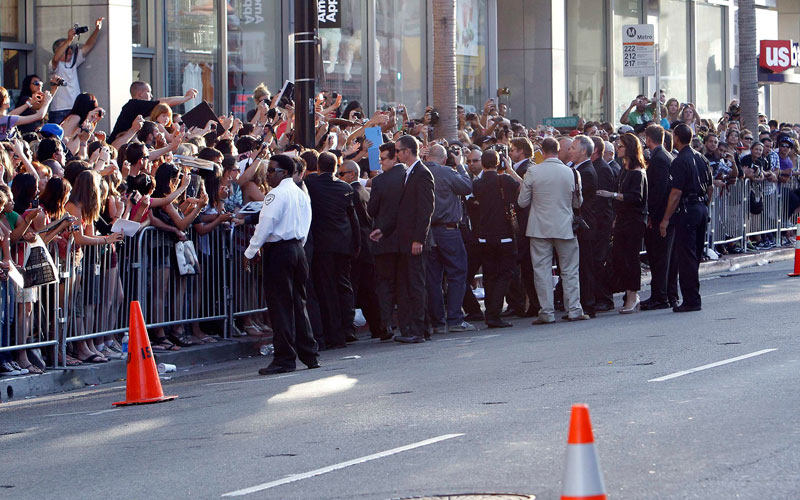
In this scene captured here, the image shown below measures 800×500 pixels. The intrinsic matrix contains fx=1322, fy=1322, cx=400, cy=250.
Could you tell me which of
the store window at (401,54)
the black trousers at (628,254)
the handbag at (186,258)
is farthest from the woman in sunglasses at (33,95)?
the store window at (401,54)

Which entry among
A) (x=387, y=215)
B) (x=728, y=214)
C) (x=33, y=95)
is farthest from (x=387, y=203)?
(x=728, y=214)

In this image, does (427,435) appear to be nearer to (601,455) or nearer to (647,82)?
(601,455)

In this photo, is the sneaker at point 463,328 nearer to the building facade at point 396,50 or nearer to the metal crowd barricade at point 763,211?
the building facade at point 396,50

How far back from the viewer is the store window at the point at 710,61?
4125cm

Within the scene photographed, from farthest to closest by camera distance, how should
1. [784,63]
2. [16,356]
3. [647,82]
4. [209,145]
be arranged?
[784,63] < [647,82] < [209,145] < [16,356]

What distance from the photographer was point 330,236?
46.3 ft

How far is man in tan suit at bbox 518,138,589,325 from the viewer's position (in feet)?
51.5

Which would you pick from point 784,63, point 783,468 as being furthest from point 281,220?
point 784,63

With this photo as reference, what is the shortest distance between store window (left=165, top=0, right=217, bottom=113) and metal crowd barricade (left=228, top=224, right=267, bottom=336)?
7030 mm

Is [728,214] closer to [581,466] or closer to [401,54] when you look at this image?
[401,54]

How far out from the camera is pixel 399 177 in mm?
14391

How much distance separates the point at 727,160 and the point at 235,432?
54.5ft

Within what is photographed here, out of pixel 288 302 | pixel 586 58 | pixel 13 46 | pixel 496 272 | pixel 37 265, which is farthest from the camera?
pixel 586 58

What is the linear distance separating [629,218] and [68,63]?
316 inches
